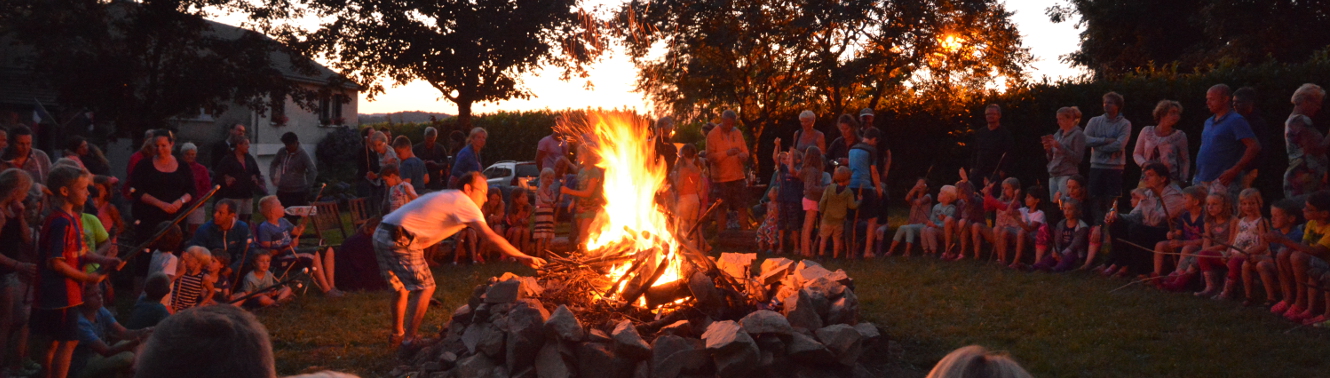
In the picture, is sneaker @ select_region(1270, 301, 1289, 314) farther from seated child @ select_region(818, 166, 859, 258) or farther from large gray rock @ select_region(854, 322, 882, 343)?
seated child @ select_region(818, 166, 859, 258)

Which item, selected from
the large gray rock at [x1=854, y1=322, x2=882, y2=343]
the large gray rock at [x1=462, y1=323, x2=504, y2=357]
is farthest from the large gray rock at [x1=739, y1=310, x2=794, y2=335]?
the large gray rock at [x1=462, y1=323, x2=504, y2=357]

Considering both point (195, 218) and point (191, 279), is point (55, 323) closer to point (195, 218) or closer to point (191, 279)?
point (191, 279)

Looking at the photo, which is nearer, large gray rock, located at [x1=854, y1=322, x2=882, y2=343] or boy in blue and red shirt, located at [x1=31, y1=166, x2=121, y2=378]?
boy in blue and red shirt, located at [x1=31, y1=166, x2=121, y2=378]

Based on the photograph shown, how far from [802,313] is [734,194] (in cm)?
599

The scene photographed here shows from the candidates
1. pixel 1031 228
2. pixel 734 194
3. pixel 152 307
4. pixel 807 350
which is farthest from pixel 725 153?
pixel 152 307

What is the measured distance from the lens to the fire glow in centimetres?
630

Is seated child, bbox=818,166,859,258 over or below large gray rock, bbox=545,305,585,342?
over

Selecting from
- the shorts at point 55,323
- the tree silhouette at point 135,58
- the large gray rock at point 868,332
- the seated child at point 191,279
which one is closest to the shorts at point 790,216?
the large gray rock at point 868,332

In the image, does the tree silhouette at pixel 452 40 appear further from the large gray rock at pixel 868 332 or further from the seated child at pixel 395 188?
the large gray rock at pixel 868 332

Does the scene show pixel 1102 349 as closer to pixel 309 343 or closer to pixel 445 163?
pixel 309 343

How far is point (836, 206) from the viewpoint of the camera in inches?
Answer: 403

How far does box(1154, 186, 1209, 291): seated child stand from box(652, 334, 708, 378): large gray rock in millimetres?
4606

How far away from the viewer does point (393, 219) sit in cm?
633

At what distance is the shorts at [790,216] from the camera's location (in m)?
11.0
